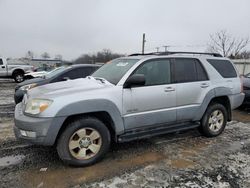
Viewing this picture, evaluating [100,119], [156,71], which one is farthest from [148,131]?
[156,71]

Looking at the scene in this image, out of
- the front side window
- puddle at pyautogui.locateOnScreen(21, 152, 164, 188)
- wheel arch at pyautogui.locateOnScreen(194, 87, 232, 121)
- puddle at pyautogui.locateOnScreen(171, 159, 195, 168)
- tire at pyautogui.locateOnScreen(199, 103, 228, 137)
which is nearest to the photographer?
puddle at pyautogui.locateOnScreen(21, 152, 164, 188)

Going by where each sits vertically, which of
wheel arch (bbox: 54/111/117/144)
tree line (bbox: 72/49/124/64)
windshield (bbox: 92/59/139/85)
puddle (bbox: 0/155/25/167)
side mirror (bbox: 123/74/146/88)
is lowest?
puddle (bbox: 0/155/25/167)

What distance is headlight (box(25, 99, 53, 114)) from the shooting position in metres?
3.17

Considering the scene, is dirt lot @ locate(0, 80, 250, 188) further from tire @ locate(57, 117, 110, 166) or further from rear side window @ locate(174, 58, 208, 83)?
rear side window @ locate(174, 58, 208, 83)

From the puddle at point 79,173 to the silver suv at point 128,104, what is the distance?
16 cm

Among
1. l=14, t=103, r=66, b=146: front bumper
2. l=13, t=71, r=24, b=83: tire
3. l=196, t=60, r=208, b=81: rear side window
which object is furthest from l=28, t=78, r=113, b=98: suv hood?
l=13, t=71, r=24, b=83: tire

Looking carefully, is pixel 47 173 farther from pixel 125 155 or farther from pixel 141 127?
pixel 141 127

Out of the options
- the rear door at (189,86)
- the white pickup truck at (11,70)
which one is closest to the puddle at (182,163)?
the rear door at (189,86)

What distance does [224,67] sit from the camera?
5070 mm

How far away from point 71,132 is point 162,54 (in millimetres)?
2313

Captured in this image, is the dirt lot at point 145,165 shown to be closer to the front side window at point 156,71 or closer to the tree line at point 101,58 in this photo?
the front side window at point 156,71

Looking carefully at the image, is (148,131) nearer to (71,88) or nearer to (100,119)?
(100,119)

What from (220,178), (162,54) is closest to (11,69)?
(162,54)

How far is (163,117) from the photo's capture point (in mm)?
4102
